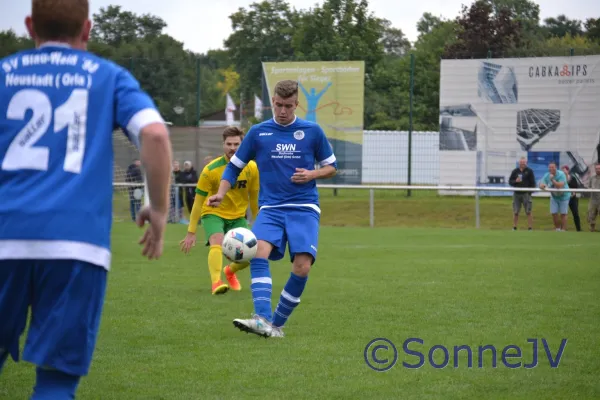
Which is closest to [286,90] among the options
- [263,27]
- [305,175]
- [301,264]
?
[305,175]

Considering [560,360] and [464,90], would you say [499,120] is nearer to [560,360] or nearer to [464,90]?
[464,90]

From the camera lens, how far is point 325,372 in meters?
6.13

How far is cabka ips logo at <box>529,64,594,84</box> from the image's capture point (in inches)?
1098

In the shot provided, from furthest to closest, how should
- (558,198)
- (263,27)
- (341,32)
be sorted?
(263,27) → (341,32) → (558,198)

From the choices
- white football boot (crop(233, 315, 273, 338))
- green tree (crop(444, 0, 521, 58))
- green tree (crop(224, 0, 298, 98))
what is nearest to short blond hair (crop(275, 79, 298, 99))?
white football boot (crop(233, 315, 273, 338))

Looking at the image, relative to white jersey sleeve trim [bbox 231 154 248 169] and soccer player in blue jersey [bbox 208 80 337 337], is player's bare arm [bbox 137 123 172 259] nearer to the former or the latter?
soccer player in blue jersey [bbox 208 80 337 337]

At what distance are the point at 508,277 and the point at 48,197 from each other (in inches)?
377

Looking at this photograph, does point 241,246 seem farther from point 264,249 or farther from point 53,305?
point 53,305

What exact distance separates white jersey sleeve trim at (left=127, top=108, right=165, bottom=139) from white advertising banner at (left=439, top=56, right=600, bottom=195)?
24733 mm

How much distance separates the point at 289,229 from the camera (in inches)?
297

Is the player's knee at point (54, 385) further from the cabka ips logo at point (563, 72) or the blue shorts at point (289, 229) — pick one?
Result: the cabka ips logo at point (563, 72)

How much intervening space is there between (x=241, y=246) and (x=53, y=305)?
4.66 metres

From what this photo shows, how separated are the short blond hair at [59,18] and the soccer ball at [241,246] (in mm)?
4583

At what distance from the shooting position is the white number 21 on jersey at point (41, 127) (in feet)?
11.1
